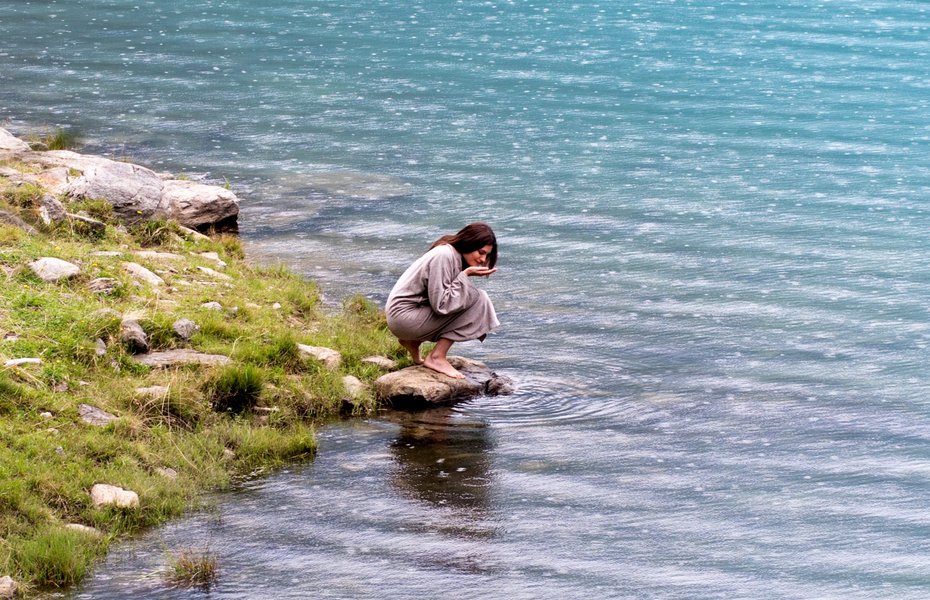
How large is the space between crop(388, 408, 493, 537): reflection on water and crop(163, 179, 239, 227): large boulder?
5.08 meters

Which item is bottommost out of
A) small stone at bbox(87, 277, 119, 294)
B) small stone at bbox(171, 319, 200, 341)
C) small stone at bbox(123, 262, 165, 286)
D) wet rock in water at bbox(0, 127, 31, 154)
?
small stone at bbox(171, 319, 200, 341)

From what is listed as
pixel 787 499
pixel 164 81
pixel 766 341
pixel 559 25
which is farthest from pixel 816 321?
pixel 559 25

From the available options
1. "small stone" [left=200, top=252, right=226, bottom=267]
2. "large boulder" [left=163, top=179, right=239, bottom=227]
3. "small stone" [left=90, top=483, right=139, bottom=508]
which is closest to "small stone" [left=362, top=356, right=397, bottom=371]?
"small stone" [left=200, top=252, right=226, bottom=267]

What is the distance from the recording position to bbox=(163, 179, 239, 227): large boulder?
49.3 feet

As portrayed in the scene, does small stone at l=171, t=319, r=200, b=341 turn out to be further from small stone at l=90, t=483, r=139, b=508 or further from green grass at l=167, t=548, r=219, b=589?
green grass at l=167, t=548, r=219, b=589

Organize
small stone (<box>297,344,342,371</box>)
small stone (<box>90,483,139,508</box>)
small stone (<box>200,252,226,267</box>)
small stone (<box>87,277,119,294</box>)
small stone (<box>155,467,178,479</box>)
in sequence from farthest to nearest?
small stone (<box>200,252,226,267</box>) → small stone (<box>87,277,119,294</box>) → small stone (<box>297,344,342,371</box>) → small stone (<box>155,467,178,479</box>) → small stone (<box>90,483,139,508</box>)

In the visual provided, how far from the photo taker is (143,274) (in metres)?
12.4

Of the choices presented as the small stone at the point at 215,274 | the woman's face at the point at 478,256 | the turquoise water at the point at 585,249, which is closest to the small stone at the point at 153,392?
the turquoise water at the point at 585,249

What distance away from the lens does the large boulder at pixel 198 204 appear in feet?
49.3

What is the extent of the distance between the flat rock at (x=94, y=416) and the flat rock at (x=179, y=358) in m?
0.85

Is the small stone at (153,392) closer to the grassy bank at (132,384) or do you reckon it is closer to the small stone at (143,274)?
the grassy bank at (132,384)

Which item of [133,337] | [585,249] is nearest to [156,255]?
[133,337]

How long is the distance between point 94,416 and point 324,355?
2.32 m

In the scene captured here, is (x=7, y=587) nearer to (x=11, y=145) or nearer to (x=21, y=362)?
(x=21, y=362)
